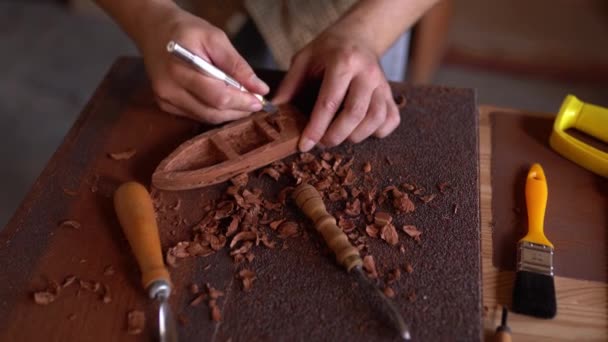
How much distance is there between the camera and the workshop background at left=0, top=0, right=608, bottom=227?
103 inches

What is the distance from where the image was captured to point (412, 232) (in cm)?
96

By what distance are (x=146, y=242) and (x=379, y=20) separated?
64 cm

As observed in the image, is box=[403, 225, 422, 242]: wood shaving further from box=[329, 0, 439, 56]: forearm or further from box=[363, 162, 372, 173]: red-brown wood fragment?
box=[329, 0, 439, 56]: forearm

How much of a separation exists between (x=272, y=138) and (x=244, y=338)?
1.21ft

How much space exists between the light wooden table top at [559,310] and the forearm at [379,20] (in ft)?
1.50

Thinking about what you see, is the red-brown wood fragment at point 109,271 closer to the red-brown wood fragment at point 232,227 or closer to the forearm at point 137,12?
the red-brown wood fragment at point 232,227

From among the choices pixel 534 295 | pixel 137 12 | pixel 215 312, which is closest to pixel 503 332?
pixel 534 295

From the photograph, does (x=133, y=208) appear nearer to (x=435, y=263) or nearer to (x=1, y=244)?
(x=1, y=244)

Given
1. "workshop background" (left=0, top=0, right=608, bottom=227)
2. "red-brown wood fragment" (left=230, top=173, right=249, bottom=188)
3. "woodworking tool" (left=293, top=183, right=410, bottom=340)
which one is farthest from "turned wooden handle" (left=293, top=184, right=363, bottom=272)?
"workshop background" (left=0, top=0, right=608, bottom=227)

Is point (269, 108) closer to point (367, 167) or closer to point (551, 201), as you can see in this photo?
point (367, 167)

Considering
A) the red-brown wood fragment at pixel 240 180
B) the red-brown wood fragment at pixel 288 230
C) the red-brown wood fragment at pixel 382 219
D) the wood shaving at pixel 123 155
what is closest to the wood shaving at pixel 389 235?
the red-brown wood fragment at pixel 382 219

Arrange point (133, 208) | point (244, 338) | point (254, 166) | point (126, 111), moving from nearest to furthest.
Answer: point (244, 338)
point (133, 208)
point (254, 166)
point (126, 111)

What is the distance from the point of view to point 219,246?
95cm

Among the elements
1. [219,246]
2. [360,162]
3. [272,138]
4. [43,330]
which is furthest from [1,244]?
[360,162]
